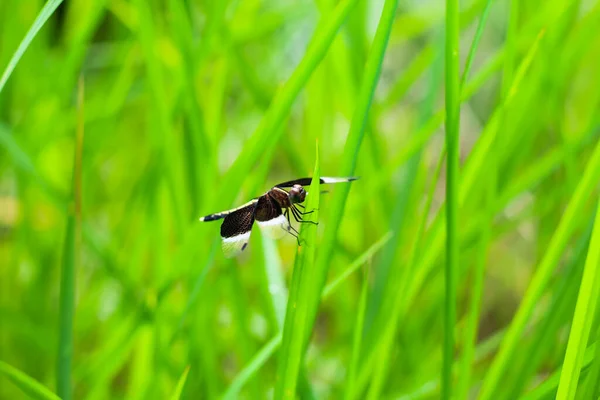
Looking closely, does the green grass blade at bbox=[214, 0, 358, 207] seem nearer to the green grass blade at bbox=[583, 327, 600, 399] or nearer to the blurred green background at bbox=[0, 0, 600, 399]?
the blurred green background at bbox=[0, 0, 600, 399]

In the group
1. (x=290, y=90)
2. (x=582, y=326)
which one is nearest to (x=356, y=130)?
(x=290, y=90)

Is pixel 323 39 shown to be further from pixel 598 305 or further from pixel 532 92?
pixel 532 92

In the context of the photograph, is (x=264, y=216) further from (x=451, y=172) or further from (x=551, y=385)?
(x=551, y=385)

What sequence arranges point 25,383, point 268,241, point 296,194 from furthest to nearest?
point 268,241, point 296,194, point 25,383

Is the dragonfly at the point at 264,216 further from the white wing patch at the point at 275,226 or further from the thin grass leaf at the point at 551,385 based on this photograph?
the thin grass leaf at the point at 551,385

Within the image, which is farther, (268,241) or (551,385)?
(268,241)
